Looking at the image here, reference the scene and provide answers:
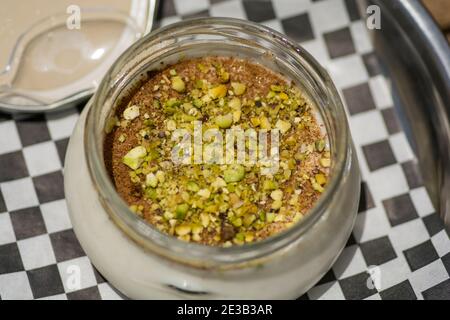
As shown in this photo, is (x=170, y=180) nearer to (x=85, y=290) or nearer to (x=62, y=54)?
(x=85, y=290)

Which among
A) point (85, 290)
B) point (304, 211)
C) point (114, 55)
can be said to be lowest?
point (85, 290)

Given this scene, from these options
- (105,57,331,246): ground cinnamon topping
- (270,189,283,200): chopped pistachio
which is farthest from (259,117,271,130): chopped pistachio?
(270,189,283,200): chopped pistachio

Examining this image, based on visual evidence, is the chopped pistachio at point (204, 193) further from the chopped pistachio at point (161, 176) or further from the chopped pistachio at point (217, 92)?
the chopped pistachio at point (217, 92)

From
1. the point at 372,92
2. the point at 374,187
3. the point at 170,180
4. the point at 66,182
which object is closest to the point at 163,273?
the point at 170,180

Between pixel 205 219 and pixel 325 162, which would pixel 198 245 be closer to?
pixel 205 219

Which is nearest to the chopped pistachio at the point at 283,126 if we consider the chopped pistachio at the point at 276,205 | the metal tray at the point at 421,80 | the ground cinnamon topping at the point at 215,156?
the ground cinnamon topping at the point at 215,156

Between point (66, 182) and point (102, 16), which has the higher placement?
point (102, 16)
